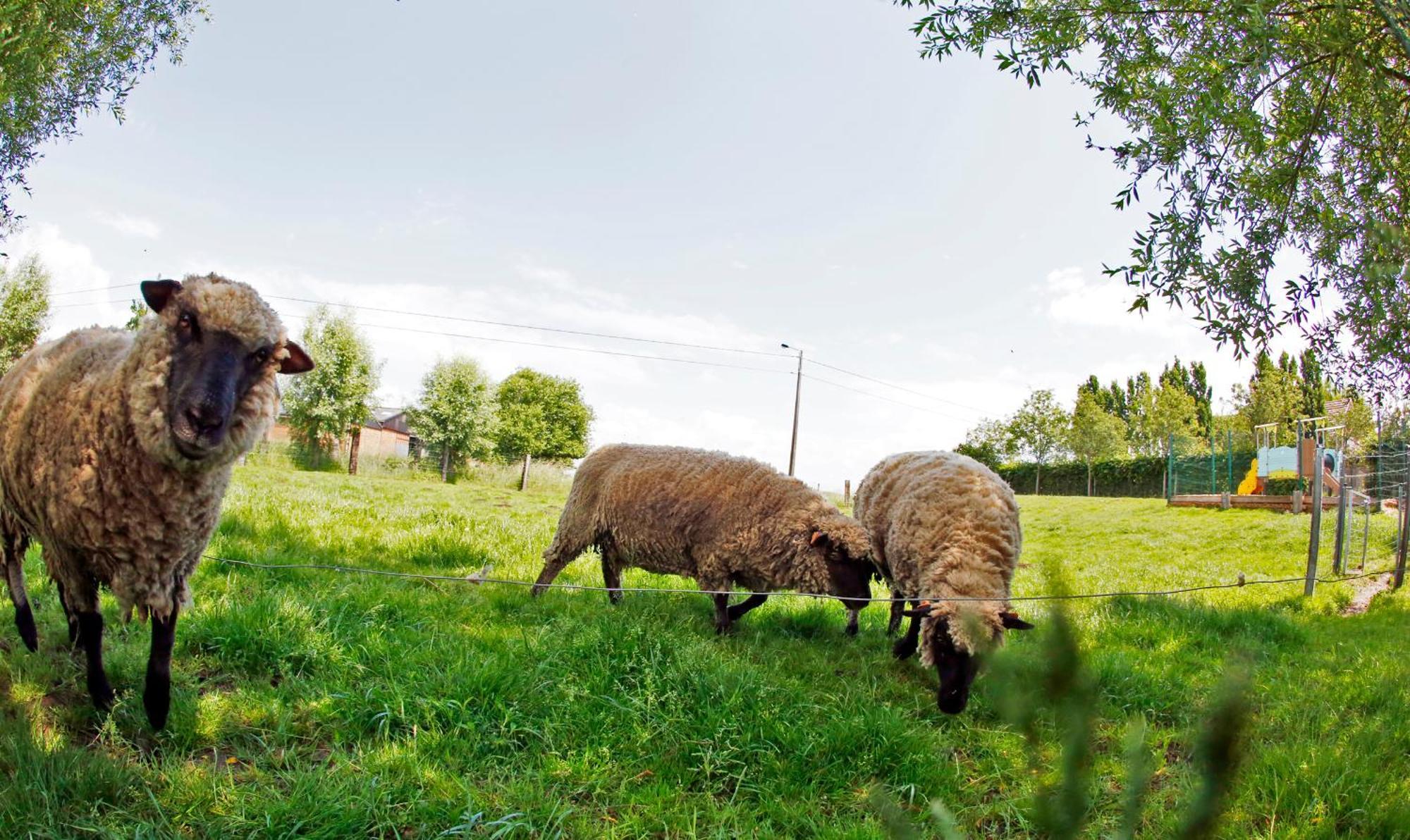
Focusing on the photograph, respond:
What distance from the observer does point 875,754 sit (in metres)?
4.35

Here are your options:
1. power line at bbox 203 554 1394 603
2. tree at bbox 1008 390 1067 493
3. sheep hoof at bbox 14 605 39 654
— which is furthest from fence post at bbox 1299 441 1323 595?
tree at bbox 1008 390 1067 493

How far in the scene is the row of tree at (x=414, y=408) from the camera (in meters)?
46.5

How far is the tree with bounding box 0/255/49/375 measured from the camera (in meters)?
33.8

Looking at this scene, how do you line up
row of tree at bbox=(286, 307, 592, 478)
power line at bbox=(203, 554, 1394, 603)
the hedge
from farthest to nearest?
row of tree at bbox=(286, 307, 592, 478)
the hedge
power line at bbox=(203, 554, 1394, 603)

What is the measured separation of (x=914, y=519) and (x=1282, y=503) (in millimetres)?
18464

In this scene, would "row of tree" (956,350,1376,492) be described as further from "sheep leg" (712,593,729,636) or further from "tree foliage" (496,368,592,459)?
"sheep leg" (712,593,729,636)

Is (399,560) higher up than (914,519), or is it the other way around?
(914,519)

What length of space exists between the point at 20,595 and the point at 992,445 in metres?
56.8

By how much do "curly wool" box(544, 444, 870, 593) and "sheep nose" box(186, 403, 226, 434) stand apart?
14.1 ft

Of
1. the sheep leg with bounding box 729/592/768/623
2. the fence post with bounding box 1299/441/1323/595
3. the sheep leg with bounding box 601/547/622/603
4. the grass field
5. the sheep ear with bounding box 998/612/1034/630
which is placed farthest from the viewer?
the fence post with bounding box 1299/441/1323/595

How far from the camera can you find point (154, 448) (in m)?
3.66

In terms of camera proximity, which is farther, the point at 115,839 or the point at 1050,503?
the point at 1050,503

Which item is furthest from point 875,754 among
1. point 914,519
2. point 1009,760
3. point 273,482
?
point 273,482

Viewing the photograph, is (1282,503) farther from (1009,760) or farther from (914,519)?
(1009,760)
